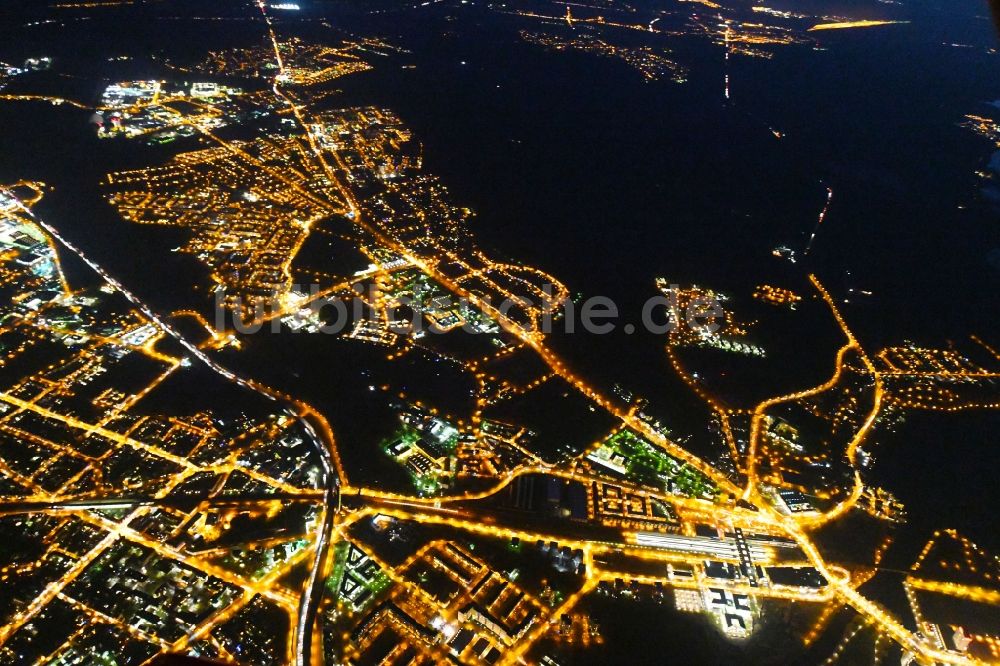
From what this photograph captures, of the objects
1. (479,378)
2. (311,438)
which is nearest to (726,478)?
(479,378)

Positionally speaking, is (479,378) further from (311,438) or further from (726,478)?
(726,478)

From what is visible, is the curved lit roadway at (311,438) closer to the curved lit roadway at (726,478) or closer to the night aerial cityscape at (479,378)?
the night aerial cityscape at (479,378)

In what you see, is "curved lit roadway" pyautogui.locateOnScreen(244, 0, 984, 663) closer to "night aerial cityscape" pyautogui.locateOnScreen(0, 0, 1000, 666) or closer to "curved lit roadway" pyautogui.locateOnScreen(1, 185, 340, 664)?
"night aerial cityscape" pyautogui.locateOnScreen(0, 0, 1000, 666)

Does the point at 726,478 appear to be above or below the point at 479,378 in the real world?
below

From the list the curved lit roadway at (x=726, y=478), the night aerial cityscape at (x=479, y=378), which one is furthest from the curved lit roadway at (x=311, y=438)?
the curved lit roadway at (x=726, y=478)

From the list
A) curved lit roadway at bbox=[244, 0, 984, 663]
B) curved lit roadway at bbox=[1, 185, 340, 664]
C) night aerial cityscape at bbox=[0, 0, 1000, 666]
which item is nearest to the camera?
curved lit roadway at bbox=[1, 185, 340, 664]

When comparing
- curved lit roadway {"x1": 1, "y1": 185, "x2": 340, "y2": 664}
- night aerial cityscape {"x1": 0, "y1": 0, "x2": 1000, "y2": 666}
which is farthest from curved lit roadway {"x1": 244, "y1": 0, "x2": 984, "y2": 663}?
curved lit roadway {"x1": 1, "y1": 185, "x2": 340, "y2": 664}

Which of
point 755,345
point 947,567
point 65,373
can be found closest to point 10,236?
point 65,373

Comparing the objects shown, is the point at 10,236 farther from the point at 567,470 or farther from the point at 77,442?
the point at 567,470
